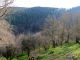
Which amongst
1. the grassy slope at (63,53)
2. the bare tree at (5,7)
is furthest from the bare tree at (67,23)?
the bare tree at (5,7)

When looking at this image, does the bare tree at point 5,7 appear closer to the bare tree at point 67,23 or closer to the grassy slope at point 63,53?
the grassy slope at point 63,53

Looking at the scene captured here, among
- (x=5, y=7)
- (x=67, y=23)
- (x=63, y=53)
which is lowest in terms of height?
(x=63, y=53)

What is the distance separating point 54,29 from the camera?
78.1 m

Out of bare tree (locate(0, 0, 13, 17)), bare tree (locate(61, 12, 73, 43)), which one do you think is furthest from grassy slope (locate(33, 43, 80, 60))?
bare tree (locate(61, 12, 73, 43))

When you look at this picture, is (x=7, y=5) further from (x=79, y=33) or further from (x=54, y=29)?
(x=54, y=29)

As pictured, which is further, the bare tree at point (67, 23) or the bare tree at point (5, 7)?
the bare tree at point (67, 23)

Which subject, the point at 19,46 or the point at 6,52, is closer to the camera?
the point at 6,52

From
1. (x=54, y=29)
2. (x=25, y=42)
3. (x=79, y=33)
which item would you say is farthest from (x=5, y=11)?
(x=25, y=42)

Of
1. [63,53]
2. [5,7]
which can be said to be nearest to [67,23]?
[63,53]

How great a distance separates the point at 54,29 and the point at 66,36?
9.00m

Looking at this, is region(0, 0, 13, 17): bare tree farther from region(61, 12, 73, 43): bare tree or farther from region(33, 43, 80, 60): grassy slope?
region(61, 12, 73, 43): bare tree

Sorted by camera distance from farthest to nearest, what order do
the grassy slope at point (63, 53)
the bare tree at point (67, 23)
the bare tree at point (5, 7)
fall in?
the bare tree at point (67, 23) → the grassy slope at point (63, 53) → the bare tree at point (5, 7)

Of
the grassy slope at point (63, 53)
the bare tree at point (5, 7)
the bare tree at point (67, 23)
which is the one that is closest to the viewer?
the bare tree at point (5, 7)

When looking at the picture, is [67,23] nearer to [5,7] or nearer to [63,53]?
[63,53]
